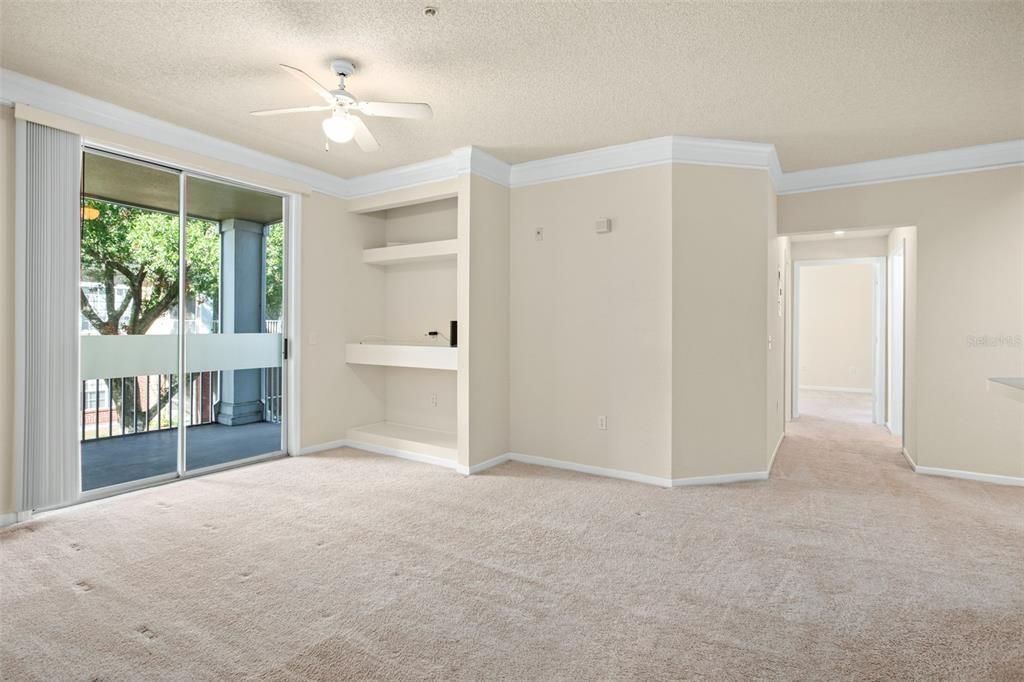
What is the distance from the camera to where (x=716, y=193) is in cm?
428

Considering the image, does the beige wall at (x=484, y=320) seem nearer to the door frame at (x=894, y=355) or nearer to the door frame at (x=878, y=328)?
the door frame at (x=894, y=355)

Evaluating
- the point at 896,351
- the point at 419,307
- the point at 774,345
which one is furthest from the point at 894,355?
the point at 419,307

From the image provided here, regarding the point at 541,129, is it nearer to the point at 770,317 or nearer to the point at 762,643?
the point at 770,317

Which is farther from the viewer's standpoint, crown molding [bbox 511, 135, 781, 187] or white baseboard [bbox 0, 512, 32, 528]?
crown molding [bbox 511, 135, 781, 187]

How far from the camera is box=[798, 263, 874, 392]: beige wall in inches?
386

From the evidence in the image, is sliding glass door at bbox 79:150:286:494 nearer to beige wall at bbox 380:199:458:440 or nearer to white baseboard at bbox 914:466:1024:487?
beige wall at bbox 380:199:458:440

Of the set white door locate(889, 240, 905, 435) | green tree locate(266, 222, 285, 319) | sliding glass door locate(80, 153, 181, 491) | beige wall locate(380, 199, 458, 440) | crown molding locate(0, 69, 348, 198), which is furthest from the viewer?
white door locate(889, 240, 905, 435)

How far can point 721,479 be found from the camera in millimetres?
4316

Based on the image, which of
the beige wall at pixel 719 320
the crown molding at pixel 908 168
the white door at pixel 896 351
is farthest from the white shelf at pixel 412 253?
the white door at pixel 896 351

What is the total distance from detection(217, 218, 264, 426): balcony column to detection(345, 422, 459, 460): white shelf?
1048mm

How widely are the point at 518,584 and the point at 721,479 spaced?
236 cm

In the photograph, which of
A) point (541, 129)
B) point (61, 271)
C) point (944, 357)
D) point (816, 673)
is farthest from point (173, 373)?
point (944, 357)


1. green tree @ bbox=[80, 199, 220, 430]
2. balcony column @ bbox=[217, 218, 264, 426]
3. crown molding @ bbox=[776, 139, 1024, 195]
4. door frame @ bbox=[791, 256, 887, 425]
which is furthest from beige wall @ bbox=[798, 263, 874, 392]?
green tree @ bbox=[80, 199, 220, 430]

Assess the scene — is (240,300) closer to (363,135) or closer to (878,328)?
(363,135)
